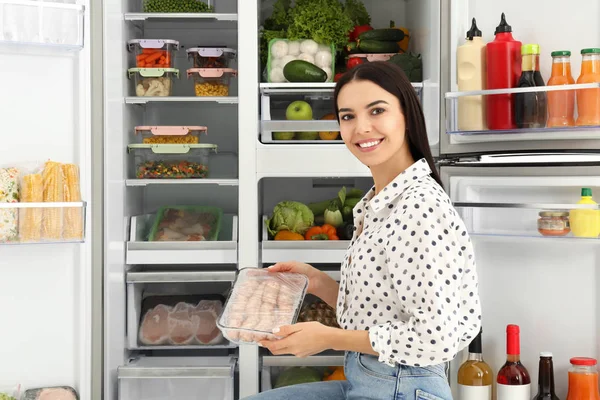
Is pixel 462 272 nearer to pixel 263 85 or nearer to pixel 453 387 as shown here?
pixel 453 387

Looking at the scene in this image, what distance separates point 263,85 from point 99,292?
84cm

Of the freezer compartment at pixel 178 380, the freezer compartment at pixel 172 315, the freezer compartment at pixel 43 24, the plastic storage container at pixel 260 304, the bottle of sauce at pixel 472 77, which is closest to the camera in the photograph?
the plastic storage container at pixel 260 304

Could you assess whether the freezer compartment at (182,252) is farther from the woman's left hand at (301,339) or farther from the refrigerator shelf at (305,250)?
the woman's left hand at (301,339)

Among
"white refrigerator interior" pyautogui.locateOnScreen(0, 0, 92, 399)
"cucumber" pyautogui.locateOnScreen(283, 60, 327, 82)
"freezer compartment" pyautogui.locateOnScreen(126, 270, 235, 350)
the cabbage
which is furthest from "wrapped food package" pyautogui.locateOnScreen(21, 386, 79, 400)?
"cucumber" pyautogui.locateOnScreen(283, 60, 327, 82)

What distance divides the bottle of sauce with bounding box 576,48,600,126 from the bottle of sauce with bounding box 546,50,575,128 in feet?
0.09

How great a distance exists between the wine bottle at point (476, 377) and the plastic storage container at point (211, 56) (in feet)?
4.12

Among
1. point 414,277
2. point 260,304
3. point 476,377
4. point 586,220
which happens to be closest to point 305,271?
point 260,304

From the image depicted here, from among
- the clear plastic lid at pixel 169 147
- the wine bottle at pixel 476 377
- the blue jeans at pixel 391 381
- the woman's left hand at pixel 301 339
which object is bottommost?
the wine bottle at pixel 476 377

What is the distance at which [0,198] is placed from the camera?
1.91 m

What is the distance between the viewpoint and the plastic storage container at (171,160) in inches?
95.7

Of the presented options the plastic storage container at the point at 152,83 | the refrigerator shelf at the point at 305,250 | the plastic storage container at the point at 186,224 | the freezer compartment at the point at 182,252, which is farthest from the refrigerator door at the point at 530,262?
the plastic storage container at the point at 152,83

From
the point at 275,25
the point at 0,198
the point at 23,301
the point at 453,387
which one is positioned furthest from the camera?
the point at 275,25

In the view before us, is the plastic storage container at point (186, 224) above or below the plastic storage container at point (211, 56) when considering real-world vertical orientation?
below

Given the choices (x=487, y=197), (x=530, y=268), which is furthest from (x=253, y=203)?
(x=530, y=268)
